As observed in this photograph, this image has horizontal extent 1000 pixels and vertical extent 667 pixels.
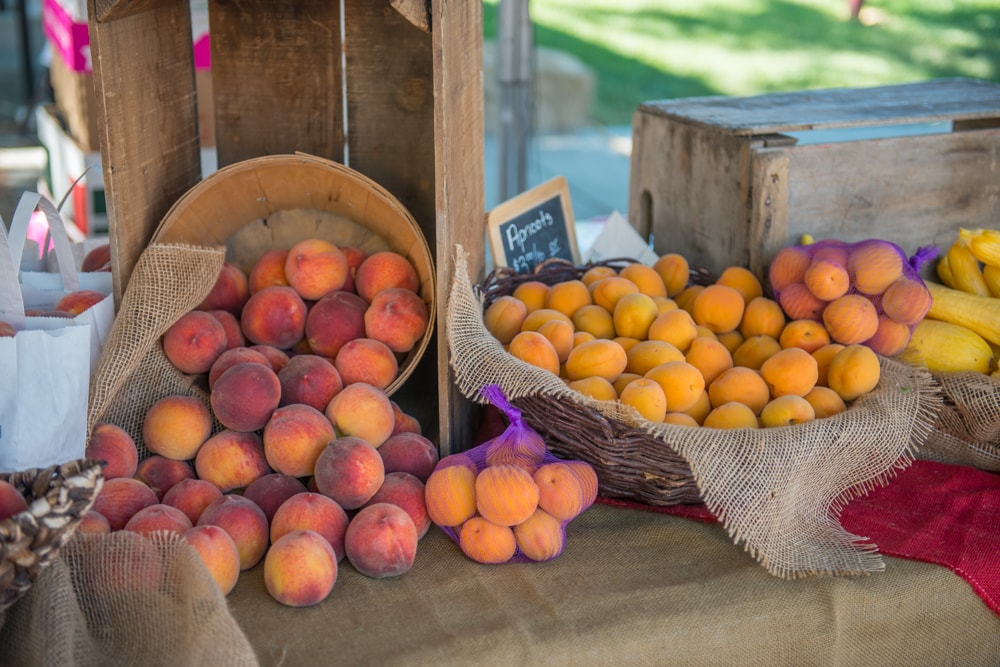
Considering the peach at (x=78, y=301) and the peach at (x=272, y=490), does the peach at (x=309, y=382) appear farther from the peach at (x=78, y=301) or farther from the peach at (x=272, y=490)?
the peach at (x=78, y=301)

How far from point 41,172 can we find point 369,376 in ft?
14.0

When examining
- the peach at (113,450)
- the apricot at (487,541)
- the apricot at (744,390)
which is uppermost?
the apricot at (744,390)

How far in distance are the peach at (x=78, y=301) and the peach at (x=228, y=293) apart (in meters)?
0.16

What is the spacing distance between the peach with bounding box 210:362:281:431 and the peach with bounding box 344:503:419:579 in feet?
0.76

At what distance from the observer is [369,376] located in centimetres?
146

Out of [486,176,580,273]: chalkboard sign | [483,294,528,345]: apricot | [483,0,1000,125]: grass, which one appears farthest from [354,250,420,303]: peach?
[483,0,1000,125]: grass

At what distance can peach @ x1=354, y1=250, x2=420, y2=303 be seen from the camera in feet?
5.16

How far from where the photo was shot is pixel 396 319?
1.50 metres

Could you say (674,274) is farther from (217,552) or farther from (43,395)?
(43,395)

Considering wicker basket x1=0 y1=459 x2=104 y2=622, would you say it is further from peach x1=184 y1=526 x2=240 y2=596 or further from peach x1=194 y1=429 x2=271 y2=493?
peach x1=194 y1=429 x2=271 y2=493

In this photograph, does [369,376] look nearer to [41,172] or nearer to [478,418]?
[478,418]

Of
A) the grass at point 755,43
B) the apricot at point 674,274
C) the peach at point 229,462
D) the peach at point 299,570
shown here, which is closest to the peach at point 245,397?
the peach at point 229,462

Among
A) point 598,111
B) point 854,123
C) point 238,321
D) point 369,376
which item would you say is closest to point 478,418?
point 369,376

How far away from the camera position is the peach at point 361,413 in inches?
53.7
